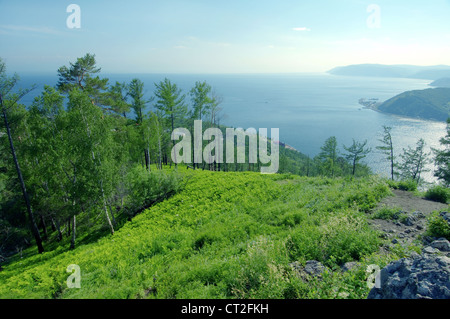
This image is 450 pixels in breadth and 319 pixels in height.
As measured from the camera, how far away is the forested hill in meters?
118

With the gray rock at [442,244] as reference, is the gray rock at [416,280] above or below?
above


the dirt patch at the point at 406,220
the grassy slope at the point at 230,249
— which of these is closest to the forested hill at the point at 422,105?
the dirt patch at the point at 406,220

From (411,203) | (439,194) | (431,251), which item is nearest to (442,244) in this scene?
(431,251)

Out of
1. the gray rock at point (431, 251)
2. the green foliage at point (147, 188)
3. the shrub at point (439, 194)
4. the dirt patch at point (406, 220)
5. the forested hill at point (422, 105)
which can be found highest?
the forested hill at point (422, 105)

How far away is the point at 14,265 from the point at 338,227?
740 inches

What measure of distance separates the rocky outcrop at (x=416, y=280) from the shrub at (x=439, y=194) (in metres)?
8.70

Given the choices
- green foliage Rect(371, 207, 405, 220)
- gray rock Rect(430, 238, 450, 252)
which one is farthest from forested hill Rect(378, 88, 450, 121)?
gray rock Rect(430, 238, 450, 252)

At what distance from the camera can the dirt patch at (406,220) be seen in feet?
23.6

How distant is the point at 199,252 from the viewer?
29.5 feet

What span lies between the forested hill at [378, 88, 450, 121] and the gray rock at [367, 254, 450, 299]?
Result: 511 ft

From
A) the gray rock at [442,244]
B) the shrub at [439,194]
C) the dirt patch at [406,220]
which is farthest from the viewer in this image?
the shrub at [439,194]

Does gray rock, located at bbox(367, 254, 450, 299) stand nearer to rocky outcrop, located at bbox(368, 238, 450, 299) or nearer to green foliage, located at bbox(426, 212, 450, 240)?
rocky outcrop, located at bbox(368, 238, 450, 299)

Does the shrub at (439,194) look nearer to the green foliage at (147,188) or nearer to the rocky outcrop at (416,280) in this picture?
the rocky outcrop at (416,280)

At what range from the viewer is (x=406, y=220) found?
8227mm
